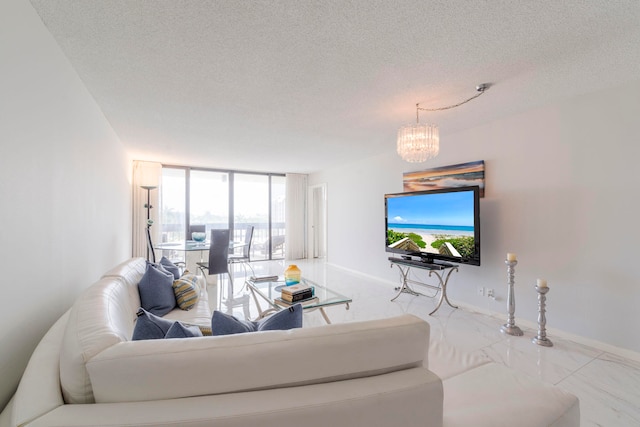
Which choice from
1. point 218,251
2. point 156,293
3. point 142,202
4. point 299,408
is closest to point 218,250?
point 218,251

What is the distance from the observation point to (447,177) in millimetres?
3738

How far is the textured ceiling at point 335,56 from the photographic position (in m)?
1.54

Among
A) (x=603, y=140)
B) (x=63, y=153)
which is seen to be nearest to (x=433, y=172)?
(x=603, y=140)

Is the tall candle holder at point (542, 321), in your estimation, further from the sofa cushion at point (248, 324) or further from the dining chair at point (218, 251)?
the dining chair at point (218, 251)

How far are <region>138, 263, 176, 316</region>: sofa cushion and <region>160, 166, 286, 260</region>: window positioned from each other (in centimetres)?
430

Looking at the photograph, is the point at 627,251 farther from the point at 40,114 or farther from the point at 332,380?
the point at 40,114

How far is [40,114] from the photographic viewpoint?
151 centimetres

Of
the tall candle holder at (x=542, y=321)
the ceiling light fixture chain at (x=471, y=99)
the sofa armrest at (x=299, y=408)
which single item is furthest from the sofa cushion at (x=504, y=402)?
the ceiling light fixture chain at (x=471, y=99)

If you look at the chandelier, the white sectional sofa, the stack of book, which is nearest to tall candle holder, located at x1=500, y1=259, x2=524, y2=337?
the chandelier

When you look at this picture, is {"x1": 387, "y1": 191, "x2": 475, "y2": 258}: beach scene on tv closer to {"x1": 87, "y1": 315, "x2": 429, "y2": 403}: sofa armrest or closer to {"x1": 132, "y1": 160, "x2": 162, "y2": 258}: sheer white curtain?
{"x1": 87, "y1": 315, "x2": 429, "y2": 403}: sofa armrest

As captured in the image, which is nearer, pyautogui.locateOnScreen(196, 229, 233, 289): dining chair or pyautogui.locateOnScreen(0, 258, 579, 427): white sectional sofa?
pyautogui.locateOnScreen(0, 258, 579, 427): white sectional sofa

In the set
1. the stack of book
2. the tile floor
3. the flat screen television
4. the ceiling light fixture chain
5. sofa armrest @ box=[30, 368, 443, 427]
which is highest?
the ceiling light fixture chain

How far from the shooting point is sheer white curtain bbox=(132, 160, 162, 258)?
573 centimetres

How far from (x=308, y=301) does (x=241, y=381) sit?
1.70 metres
